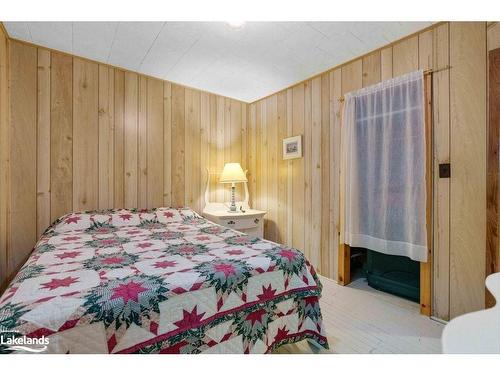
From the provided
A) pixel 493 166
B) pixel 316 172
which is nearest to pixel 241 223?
pixel 316 172

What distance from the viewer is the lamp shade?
289cm

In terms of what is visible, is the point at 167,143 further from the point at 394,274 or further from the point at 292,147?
the point at 394,274

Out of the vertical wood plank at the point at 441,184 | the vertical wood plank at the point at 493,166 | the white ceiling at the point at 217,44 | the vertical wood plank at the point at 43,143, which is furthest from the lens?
the vertical wood plank at the point at 43,143

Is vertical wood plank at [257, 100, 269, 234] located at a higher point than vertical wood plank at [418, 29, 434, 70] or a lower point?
lower

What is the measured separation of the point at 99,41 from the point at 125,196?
1.39m

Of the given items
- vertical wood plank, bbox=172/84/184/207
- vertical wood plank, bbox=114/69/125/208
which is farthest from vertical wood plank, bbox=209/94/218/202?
vertical wood plank, bbox=114/69/125/208

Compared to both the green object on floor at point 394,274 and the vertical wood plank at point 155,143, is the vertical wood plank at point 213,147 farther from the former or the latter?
the green object on floor at point 394,274

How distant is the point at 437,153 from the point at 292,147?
1.41 m

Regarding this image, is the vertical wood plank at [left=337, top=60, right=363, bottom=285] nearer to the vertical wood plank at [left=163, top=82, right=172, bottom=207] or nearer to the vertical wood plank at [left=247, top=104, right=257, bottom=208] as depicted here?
the vertical wood plank at [left=247, top=104, right=257, bottom=208]

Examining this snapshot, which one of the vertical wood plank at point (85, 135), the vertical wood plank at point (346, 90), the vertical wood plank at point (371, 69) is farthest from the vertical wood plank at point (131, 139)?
the vertical wood plank at point (371, 69)

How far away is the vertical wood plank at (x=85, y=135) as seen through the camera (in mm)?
2221

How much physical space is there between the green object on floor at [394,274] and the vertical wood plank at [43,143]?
9.80ft

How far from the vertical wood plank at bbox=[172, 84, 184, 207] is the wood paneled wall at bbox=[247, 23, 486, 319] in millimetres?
1201
